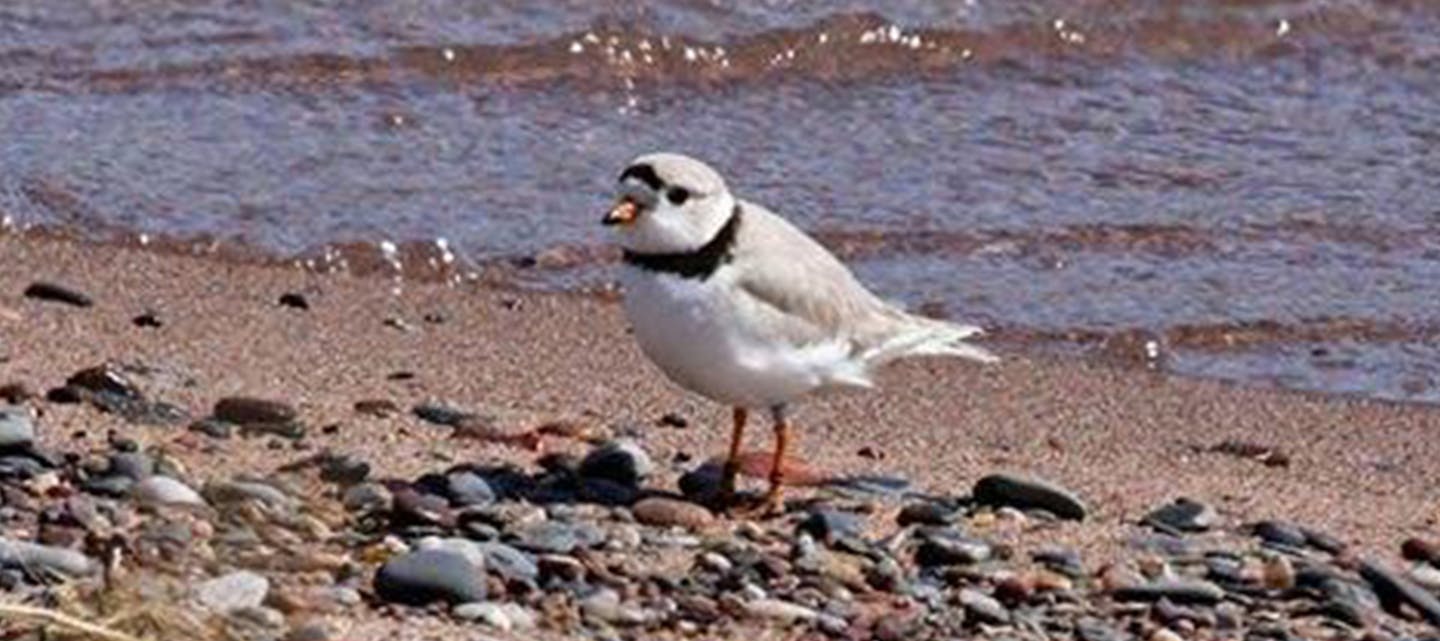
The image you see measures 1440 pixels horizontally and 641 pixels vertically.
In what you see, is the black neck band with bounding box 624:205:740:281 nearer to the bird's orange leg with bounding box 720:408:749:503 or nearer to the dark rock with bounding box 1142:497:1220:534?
the bird's orange leg with bounding box 720:408:749:503

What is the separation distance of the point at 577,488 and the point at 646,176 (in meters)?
0.54

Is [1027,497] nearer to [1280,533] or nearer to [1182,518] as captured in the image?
[1182,518]

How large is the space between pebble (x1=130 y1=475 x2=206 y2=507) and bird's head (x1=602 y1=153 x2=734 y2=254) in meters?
0.84

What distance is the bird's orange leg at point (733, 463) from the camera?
23.2 feet

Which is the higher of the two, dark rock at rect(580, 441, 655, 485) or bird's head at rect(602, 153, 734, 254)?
bird's head at rect(602, 153, 734, 254)

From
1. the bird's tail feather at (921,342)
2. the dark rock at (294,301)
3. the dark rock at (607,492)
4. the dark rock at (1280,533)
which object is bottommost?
the dark rock at (294,301)

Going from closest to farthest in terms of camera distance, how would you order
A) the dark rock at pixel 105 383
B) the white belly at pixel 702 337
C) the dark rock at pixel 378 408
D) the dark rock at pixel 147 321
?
the white belly at pixel 702 337
the dark rock at pixel 105 383
the dark rock at pixel 378 408
the dark rock at pixel 147 321

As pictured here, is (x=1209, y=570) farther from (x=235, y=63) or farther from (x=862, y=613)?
(x=235, y=63)

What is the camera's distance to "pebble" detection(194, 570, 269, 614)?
5715 mm

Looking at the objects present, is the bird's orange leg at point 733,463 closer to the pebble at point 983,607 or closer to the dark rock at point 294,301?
the pebble at point 983,607

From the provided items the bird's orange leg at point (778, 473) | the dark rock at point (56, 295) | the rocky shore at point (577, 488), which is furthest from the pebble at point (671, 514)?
the dark rock at point (56, 295)

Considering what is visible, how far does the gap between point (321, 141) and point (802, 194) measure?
4.05 feet

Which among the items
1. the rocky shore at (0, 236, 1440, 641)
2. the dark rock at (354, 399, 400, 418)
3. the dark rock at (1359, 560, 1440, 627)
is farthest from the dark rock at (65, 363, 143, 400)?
the dark rock at (1359, 560, 1440, 627)

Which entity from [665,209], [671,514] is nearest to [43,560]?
[671,514]
